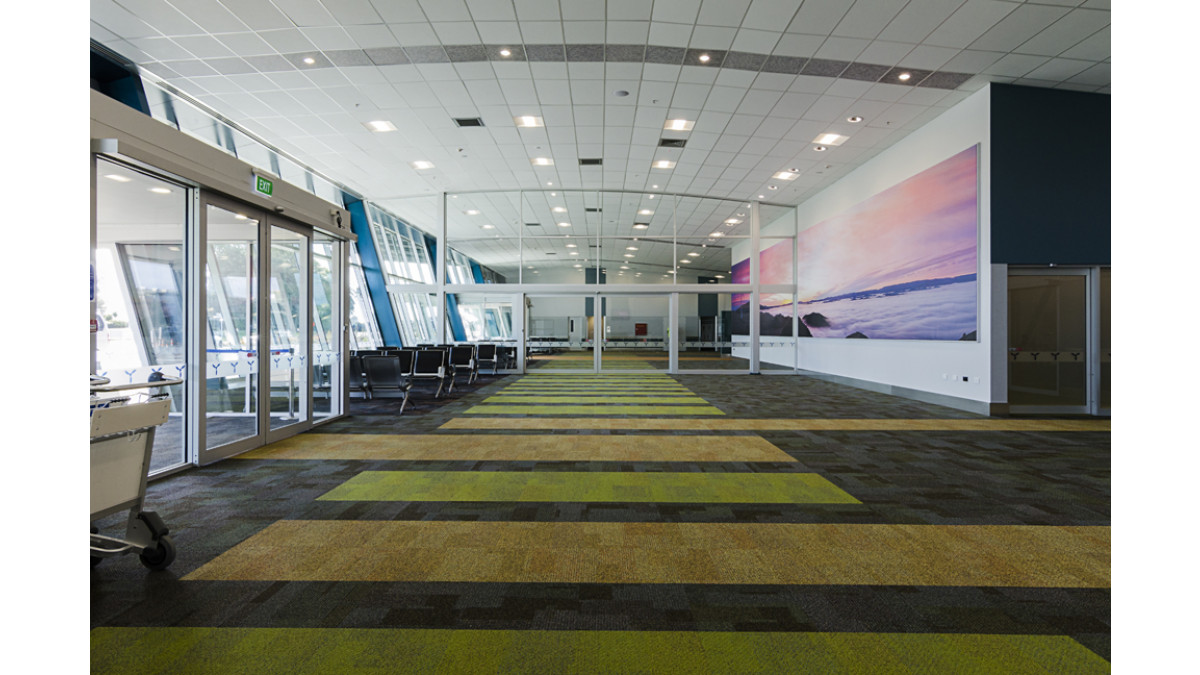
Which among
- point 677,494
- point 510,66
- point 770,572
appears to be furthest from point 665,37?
point 770,572

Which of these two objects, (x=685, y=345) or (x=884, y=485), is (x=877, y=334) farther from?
(x=685, y=345)

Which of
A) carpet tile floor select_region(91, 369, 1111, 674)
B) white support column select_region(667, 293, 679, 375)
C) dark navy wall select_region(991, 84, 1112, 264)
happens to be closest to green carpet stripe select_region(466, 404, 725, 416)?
carpet tile floor select_region(91, 369, 1111, 674)

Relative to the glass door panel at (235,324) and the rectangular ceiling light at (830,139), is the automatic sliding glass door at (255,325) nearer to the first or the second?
the glass door panel at (235,324)

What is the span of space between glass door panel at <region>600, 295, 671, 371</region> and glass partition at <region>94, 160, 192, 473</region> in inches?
401

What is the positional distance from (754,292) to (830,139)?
5.51m

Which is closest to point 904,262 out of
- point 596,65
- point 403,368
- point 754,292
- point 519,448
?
point 754,292

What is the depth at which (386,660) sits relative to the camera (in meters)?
1.81

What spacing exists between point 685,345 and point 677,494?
14.3 m

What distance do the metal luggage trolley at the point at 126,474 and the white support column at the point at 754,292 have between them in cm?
1288

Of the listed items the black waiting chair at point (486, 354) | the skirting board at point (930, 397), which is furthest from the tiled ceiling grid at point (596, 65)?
the black waiting chair at point (486, 354)

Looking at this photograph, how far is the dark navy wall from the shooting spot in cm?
716

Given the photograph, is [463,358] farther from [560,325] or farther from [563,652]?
[563,652]

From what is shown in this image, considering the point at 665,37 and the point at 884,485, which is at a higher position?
the point at 665,37
